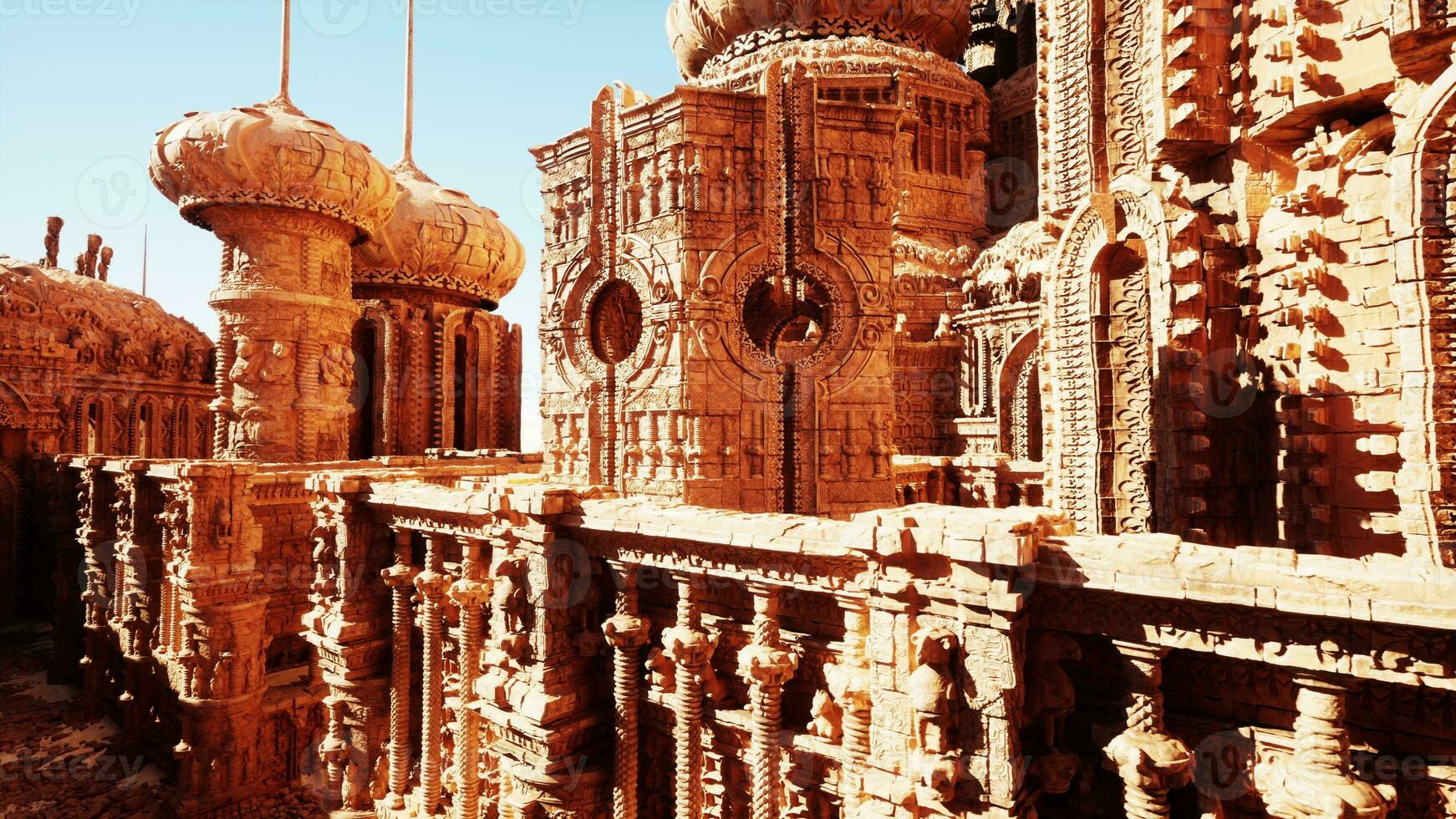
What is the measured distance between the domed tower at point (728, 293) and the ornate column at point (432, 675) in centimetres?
297

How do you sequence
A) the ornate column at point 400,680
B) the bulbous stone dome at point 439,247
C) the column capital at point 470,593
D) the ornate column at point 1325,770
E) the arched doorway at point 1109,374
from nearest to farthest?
the ornate column at point 1325,770, the arched doorway at point 1109,374, the column capital at point 470,593, the ornate column at point 400,680, the bulbous stone dome at point 439,247

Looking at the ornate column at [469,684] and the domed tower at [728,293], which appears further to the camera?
the domed tower at [728,293]

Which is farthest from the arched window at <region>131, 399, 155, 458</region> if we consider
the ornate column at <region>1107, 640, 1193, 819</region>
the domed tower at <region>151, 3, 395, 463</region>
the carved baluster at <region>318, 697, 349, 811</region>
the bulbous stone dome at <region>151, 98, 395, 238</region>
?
the ornate column at <region>1107, 640, 1193, 819</region>

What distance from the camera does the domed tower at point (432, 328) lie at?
1802 centimetres

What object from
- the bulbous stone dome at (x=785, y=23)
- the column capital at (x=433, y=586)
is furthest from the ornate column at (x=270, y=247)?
the bulbous stone dome at (x=785, y=23)

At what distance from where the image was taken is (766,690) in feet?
18.7

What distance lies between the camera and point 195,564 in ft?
40.7

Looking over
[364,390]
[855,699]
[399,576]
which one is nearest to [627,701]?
[855,699]

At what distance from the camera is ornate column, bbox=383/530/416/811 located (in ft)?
30.4

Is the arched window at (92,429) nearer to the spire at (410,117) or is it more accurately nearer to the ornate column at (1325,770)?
the spire at (410,117)

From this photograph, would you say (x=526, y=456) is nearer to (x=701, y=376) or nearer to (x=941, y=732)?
(x=701, y=376)

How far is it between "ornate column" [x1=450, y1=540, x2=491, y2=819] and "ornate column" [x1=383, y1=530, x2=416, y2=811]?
138cm

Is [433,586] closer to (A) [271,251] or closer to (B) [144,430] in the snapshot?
(A) [271,251]

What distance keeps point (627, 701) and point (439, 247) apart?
15991 millimetres
